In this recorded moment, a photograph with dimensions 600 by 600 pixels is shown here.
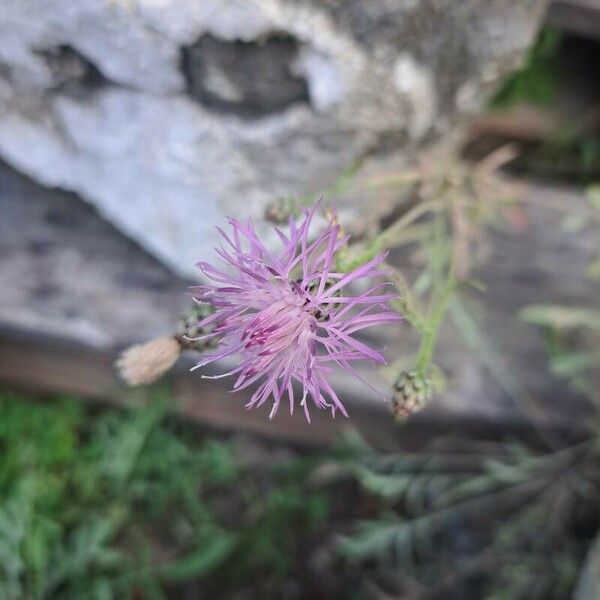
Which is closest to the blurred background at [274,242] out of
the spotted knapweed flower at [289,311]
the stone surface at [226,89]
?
the stone surface at [226,89]

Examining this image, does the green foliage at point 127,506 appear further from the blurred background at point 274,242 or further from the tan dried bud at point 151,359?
the tan dried bud at point 151,359

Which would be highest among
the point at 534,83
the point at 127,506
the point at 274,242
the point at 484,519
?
the point at 534,83

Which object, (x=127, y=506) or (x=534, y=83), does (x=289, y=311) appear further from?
(x=534, y=83)

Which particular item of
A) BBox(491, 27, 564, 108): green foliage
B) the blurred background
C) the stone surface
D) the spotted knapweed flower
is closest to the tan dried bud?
the spotted knapweed flower

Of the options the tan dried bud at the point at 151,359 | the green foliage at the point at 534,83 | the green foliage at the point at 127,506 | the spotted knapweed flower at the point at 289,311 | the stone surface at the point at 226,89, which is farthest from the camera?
the green foliage at the point at 534,83

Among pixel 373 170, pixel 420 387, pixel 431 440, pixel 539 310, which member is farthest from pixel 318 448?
pixel 420 387

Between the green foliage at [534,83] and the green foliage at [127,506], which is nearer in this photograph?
the green foliage at [127,506]

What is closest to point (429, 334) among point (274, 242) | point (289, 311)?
point (289, 311)
